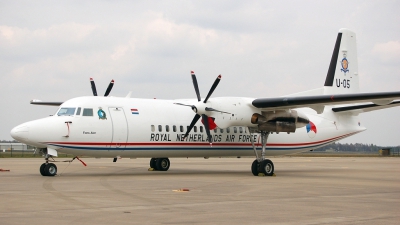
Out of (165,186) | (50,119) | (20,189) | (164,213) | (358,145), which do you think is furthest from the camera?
(358,145)

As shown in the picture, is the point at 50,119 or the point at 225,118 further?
the point at 225,118

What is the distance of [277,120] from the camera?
2397cm

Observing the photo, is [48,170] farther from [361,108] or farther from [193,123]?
[361,108]

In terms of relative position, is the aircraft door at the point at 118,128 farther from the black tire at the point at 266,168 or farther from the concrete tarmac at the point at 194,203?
the black tire at the point at 266,168

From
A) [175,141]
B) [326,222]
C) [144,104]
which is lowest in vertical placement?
[326,222]

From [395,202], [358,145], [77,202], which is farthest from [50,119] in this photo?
[358,145]

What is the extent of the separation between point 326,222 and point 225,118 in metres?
13.2

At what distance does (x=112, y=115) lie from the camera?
21.9 metres

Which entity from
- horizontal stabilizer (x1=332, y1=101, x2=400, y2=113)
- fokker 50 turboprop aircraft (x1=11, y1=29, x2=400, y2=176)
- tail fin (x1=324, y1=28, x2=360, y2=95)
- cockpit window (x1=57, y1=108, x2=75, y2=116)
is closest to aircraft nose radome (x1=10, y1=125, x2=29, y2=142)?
fokker 50 turboprop aircraft (x1=11, y1=29, x2=400, y2=176)

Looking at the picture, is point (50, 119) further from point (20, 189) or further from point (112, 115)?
point (20, 189)

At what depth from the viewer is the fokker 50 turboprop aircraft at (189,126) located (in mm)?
20578

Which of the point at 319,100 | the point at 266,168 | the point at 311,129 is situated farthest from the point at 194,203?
the point at 311,129

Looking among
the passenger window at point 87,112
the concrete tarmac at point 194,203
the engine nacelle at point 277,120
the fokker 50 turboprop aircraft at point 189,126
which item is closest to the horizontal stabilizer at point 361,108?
the fokker 50 turboprop aircraft at point 189,126

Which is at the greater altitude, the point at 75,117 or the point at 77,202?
the point at 75,117
